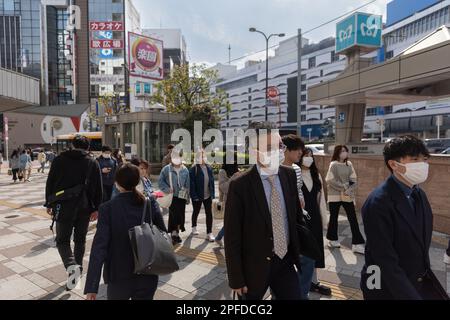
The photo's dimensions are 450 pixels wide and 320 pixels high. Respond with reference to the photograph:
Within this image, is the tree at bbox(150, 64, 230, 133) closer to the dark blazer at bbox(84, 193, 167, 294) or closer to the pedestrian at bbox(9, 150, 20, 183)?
the pedestrian at bbox(9, 150, 20, 183)

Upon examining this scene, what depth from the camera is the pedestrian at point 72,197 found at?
12.9ft

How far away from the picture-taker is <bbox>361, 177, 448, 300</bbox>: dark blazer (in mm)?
1936

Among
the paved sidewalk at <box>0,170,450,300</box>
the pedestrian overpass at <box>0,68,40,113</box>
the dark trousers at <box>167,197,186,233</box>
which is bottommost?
the paved sidewalk at <box>0,170,450,300</box>

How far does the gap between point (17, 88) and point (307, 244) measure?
1310 cm

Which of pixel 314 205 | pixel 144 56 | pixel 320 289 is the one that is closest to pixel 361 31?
pixel 314 205

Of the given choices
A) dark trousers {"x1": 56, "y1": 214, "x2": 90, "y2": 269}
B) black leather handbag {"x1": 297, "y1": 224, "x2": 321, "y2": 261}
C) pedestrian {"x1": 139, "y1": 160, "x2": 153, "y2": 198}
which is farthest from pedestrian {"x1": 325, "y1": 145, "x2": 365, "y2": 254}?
dark trousers {"x1": 56, "y1": 214, "x2": 90, "y2": 269}

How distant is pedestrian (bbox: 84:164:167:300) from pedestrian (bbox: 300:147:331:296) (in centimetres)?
172

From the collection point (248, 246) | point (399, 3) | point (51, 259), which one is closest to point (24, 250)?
point (51, 259)

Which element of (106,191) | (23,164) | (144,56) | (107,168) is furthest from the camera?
(144,56)

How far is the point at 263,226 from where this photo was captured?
2.30 m

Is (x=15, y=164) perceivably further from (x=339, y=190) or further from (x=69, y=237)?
(x=339, y=190)

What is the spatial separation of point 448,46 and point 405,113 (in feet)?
149
